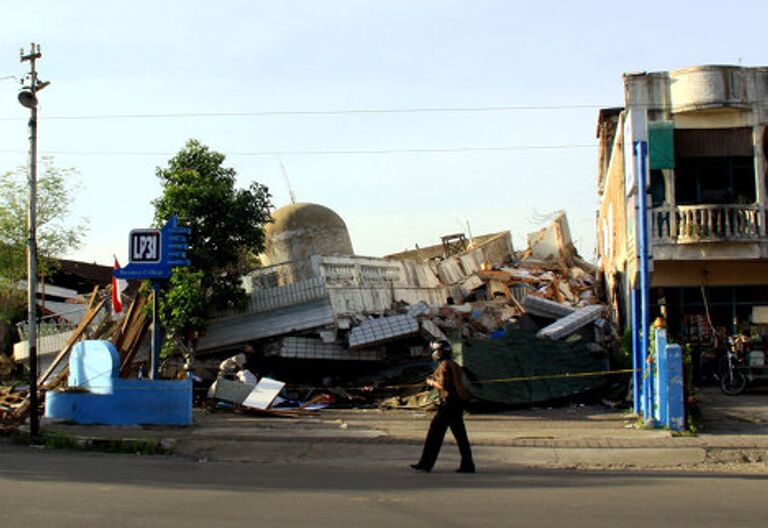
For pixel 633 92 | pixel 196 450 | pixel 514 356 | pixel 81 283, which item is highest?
pixel 633 92

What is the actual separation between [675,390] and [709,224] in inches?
297

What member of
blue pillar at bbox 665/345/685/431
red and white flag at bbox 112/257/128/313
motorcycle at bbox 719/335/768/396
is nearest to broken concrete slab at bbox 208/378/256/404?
red and white flag at bbox 112/257/128/313

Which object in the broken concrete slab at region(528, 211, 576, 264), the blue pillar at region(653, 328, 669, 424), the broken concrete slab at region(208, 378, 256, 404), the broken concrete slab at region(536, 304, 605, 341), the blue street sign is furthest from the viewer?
the broken concrete slab at region(528, 211, 576, 264)

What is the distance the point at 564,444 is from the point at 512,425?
8.22ft

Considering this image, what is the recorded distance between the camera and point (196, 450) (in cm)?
1356

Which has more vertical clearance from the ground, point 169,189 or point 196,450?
point 169,189

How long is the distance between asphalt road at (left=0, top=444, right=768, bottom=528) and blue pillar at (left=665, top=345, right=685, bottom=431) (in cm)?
297

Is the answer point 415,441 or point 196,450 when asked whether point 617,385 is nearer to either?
point 415,441

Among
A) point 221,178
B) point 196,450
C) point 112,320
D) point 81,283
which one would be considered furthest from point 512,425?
point 81,283

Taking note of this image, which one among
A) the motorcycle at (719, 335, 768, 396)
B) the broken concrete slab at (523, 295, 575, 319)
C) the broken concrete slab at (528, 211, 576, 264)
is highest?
the broken concrete slab at (528, 211, 576, 264)

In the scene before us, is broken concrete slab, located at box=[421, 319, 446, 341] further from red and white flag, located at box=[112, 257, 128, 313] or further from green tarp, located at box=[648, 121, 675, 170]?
red and white flag, located at box=[112, 257, 128, 313]

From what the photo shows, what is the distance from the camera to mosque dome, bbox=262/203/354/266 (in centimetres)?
2430

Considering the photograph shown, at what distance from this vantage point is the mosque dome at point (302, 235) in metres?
24.3

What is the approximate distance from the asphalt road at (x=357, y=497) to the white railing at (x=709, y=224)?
10.4m
